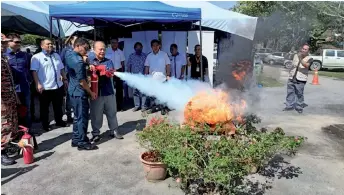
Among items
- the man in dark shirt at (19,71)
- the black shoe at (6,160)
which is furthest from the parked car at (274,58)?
the black shoe at (6,160)

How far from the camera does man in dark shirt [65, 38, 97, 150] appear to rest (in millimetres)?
5012

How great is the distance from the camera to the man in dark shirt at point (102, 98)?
5.57 metres

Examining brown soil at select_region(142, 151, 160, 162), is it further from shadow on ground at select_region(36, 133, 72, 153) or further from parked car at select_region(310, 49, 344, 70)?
parked car at select_region(310, 49, 344, 70)

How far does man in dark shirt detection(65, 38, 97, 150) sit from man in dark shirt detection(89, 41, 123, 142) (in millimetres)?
285

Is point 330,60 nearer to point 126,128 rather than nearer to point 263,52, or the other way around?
point 263,52

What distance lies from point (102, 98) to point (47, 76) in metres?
1.43

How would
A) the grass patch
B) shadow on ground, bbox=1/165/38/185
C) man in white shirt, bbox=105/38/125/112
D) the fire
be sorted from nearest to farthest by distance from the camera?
the fire, shadow on ground, bbox=1/165/38/185, the grass patch, man in white shirt, bbox=105/38/125/112

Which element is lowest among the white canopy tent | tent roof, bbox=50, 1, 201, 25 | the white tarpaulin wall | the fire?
the fire

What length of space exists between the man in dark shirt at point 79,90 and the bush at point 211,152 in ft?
5.48

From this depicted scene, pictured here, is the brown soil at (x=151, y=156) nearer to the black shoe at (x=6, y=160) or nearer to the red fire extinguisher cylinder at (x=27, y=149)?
the red fire extinguisher cylinder at (x=27, y=149)

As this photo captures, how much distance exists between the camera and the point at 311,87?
47.8 feet

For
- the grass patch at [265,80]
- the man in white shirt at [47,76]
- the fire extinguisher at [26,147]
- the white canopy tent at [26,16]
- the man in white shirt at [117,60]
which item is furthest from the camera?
the white canopy tent at [26,16]

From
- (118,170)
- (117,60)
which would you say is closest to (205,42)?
(117,60)

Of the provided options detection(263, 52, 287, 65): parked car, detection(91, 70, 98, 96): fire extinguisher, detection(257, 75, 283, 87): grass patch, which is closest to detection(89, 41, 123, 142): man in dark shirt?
detection(91, 70, 98, 96): fire extinguisher
